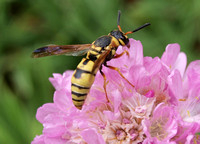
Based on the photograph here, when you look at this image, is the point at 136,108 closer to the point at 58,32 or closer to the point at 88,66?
the point at 88,66

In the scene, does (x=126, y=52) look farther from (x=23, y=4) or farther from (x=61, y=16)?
(x=23, y=4)

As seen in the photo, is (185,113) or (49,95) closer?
(185,113)

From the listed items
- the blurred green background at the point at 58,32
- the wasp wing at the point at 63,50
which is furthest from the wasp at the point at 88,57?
the blurred green background at the point at 58,32

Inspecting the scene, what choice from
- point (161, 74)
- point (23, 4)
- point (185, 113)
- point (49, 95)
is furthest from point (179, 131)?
point (23, 4)

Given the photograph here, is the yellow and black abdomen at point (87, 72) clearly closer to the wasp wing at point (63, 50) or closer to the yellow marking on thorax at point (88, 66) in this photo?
the yellow marking on thorax at point (88, 66)

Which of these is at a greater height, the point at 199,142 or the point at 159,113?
the point at 159,113

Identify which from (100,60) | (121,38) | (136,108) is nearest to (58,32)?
(121,38)
